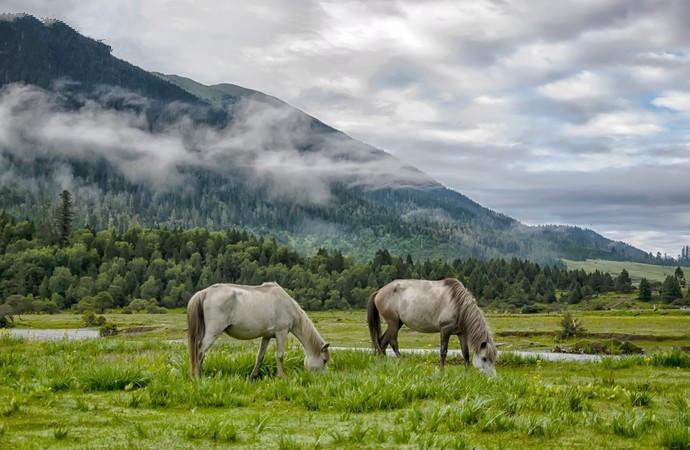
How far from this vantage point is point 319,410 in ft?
43.5

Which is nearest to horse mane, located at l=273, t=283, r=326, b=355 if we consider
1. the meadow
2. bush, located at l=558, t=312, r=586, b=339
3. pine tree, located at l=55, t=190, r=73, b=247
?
the meadow

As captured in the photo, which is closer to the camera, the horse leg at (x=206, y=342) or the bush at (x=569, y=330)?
the horse leg at (x=206, y=342)

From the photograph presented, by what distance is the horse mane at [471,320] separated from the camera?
2130cm

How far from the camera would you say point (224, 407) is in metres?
13.7

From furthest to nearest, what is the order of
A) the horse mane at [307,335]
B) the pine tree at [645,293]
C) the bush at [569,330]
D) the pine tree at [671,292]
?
the pine tree at [645,293]
the pine tree at [671,292]
the bush at [569,330]
the horse mane at [307,335]

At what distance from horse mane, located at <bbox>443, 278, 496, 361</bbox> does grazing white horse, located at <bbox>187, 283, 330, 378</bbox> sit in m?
5.44

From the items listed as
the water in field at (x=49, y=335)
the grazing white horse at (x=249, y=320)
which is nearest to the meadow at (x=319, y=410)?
the grazing white horse at (x=249, y=320)

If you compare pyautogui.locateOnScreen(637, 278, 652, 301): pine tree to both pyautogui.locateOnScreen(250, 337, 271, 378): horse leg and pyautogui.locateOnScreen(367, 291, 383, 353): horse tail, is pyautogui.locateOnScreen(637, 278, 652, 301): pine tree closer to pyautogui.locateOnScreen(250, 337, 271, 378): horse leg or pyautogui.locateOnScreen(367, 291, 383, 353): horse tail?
pyautogui.locateOnScreen(367, 291, 383, 353): horse tail

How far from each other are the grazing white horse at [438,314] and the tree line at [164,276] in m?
131

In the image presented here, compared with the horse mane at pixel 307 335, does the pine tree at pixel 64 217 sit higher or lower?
higher

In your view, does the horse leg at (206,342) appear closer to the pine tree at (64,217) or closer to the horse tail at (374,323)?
the horse tail at (374,323)

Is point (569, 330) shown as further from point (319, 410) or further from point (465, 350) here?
point (319, 410)

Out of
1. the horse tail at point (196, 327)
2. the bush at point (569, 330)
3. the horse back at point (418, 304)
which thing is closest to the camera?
the horse tail at point (196, 327)

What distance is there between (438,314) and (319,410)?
1074 cm
